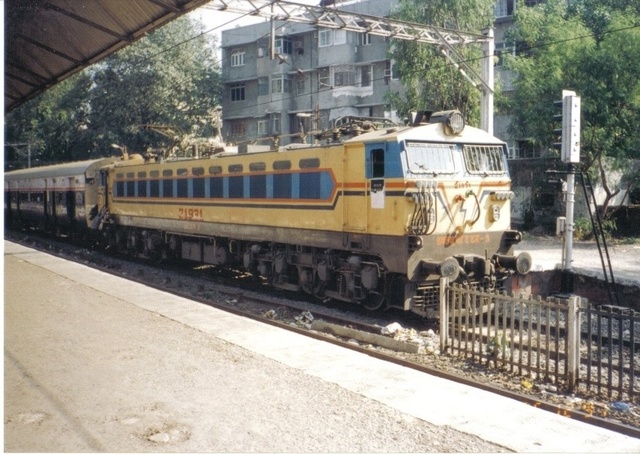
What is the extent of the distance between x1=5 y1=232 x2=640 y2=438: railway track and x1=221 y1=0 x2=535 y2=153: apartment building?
1736cm

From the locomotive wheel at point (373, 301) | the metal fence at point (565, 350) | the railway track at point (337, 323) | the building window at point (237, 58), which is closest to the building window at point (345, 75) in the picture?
the building window at point (237, 58)

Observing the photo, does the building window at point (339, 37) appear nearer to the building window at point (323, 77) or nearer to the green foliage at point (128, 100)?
the building window at point (323, 77)

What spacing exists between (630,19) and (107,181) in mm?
20656

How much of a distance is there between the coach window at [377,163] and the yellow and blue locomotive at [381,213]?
0.02m

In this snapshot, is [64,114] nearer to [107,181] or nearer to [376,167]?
[107,181]

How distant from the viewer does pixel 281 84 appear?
43.8m

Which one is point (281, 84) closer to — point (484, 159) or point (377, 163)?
point (484, 159)

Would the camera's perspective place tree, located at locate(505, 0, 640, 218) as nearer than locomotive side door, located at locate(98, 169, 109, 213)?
Yes

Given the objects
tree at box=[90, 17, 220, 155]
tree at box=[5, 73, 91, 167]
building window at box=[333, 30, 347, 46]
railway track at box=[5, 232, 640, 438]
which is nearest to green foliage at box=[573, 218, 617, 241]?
railway track at box=[5, 232, 640, 438]

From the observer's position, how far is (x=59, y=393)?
6762 mm

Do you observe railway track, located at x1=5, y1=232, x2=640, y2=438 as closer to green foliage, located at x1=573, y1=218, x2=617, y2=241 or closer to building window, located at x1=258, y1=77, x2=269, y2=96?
green foliage, located at x1=573, y1=218, x2=617, y2=241

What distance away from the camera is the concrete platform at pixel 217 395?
5.60 m

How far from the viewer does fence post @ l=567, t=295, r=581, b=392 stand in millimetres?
7660

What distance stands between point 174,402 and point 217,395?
1.50 ft
